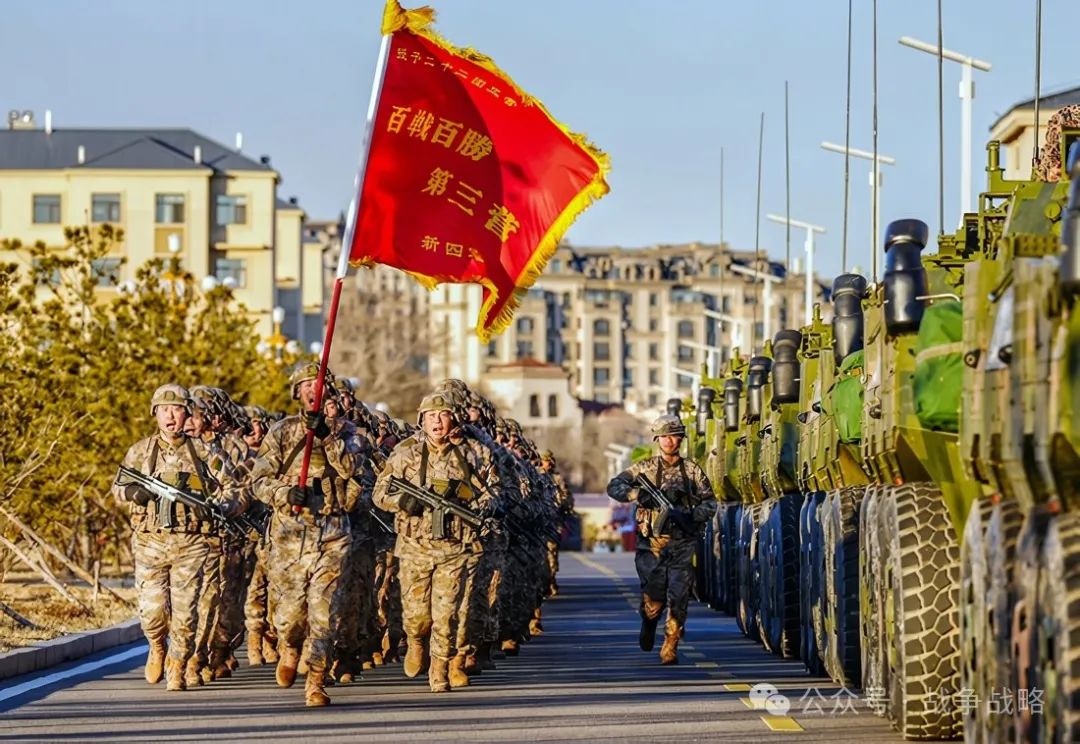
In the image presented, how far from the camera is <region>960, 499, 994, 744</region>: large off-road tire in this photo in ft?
39.4

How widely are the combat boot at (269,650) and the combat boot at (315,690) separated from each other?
4692 millimetres

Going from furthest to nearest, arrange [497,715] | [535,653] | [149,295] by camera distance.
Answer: [149,295], [535,653], [497,715]

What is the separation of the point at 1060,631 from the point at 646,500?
13.0m

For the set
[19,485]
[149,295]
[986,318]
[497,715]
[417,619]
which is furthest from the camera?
[149,295]

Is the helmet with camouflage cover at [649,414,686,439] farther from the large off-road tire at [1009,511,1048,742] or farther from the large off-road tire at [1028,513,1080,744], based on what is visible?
the large off-road tire at [1028,513,1080,744]

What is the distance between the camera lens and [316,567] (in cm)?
1825

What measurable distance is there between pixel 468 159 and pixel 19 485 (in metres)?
10.2

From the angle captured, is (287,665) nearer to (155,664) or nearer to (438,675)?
(438,675)

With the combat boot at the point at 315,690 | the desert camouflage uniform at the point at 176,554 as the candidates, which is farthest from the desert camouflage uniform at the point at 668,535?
the combat boot at the point at 315,690

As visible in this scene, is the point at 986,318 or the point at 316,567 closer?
the point at 986,318

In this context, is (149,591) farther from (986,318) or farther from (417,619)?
(986,318)

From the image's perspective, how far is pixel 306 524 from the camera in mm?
18344

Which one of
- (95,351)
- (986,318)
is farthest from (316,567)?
(95,351)

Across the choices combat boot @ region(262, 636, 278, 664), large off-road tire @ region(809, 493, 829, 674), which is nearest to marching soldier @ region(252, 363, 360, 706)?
large off-road tire @ region(809, 493, 829, 674)
